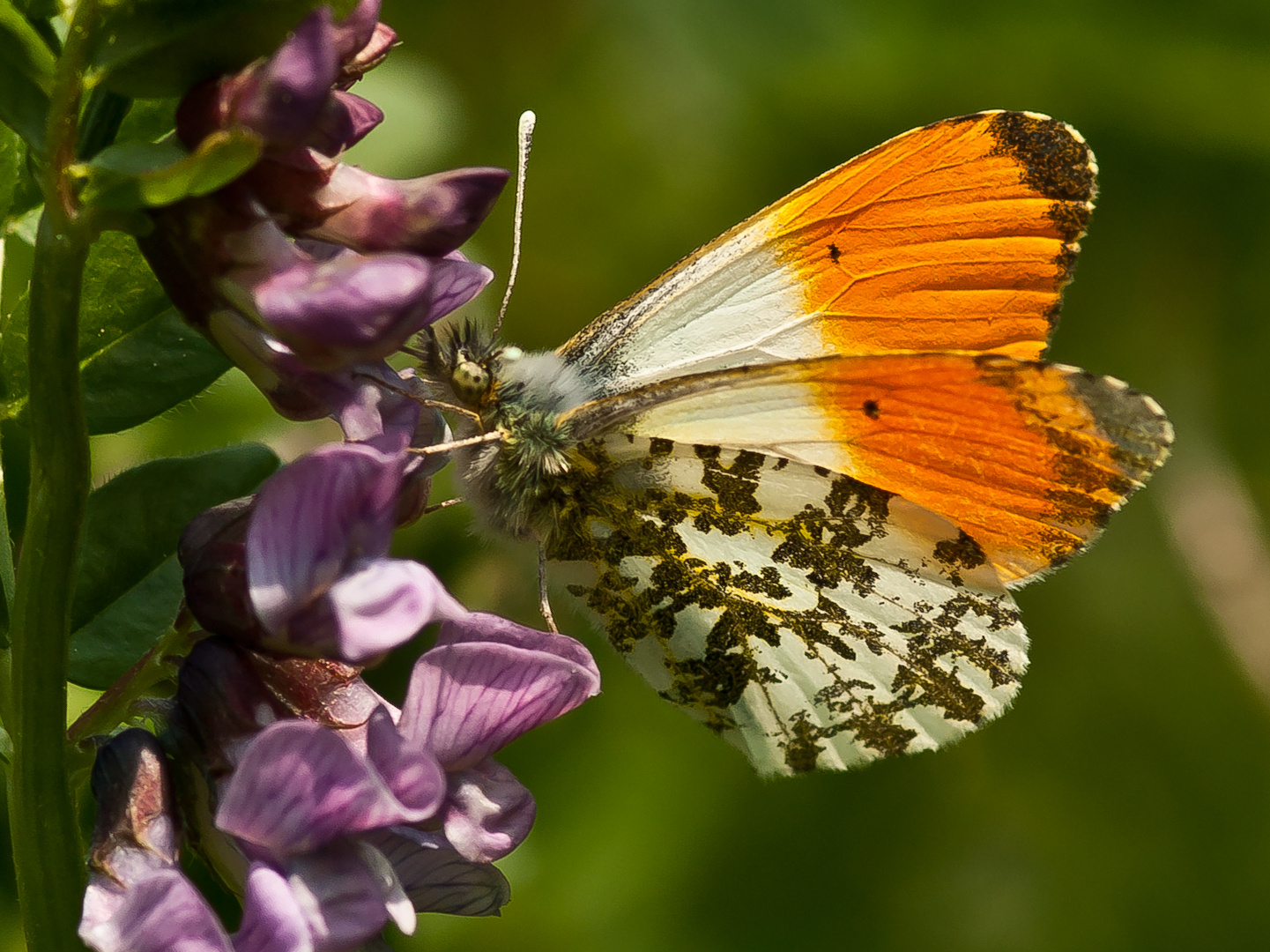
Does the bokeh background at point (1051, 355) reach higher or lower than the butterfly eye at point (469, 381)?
lower

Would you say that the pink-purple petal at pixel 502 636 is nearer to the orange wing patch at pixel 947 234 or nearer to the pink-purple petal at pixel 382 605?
the pink-purple petal at pixel 382 605

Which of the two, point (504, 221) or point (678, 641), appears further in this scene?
point (504, 221)

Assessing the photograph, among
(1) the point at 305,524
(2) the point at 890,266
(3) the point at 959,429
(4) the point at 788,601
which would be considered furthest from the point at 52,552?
(2) the point at 890,266

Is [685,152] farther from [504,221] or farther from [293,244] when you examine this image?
[293,244]

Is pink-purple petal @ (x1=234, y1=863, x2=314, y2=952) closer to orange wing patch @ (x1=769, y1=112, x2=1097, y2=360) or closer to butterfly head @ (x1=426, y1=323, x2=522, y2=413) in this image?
butterfly head @ (x1=426, y1=323, x2=522, y2=413)

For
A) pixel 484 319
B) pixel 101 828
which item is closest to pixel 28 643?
pixel 101 828

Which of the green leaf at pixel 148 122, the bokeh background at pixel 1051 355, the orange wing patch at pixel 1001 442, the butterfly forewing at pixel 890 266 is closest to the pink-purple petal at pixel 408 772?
the green leaf at pixel 148 122

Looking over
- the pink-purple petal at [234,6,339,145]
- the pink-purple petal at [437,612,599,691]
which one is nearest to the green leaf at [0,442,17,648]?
the pink-purple petal at [437,612,599,691]
